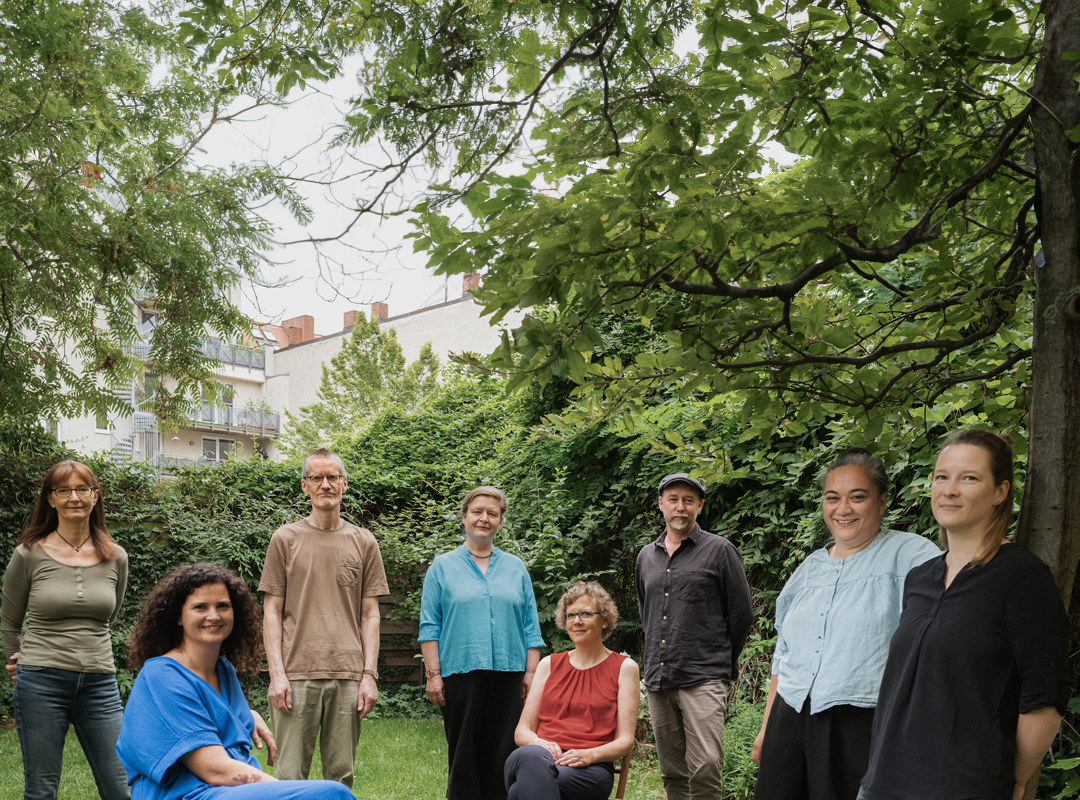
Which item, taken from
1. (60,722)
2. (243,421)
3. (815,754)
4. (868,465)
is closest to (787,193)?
(868,465)

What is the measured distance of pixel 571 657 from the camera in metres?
4.21

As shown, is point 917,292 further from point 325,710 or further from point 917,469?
point 325,710

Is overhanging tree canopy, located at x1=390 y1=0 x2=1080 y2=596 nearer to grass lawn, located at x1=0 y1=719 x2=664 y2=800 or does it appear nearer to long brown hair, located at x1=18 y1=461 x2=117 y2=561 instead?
long brown hair, located at x1=18 y1=461 x2=117 y2=561

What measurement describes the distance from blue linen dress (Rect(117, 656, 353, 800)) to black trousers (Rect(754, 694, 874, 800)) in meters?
1.34

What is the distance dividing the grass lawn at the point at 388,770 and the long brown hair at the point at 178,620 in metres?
3.21

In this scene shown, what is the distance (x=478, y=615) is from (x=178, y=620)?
1725 millimetres

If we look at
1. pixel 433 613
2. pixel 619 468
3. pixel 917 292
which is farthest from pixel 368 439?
pixel 917 292

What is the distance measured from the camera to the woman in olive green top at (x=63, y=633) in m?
3.83

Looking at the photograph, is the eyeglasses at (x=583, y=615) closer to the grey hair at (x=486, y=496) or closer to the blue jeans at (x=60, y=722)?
the grey hair at (x=486, y=496)

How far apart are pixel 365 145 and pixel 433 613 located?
2522 millimetres

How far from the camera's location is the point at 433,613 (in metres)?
4.48

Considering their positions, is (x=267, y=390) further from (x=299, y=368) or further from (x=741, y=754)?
(x=741, y=754)

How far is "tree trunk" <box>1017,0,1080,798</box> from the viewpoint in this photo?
234cm

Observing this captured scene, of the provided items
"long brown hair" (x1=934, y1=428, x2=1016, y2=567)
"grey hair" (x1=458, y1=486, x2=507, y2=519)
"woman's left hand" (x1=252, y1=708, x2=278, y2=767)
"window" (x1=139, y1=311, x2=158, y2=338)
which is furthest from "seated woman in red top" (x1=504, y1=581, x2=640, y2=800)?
"window" (x1=139, y1=311, x2=158, y2=338)
